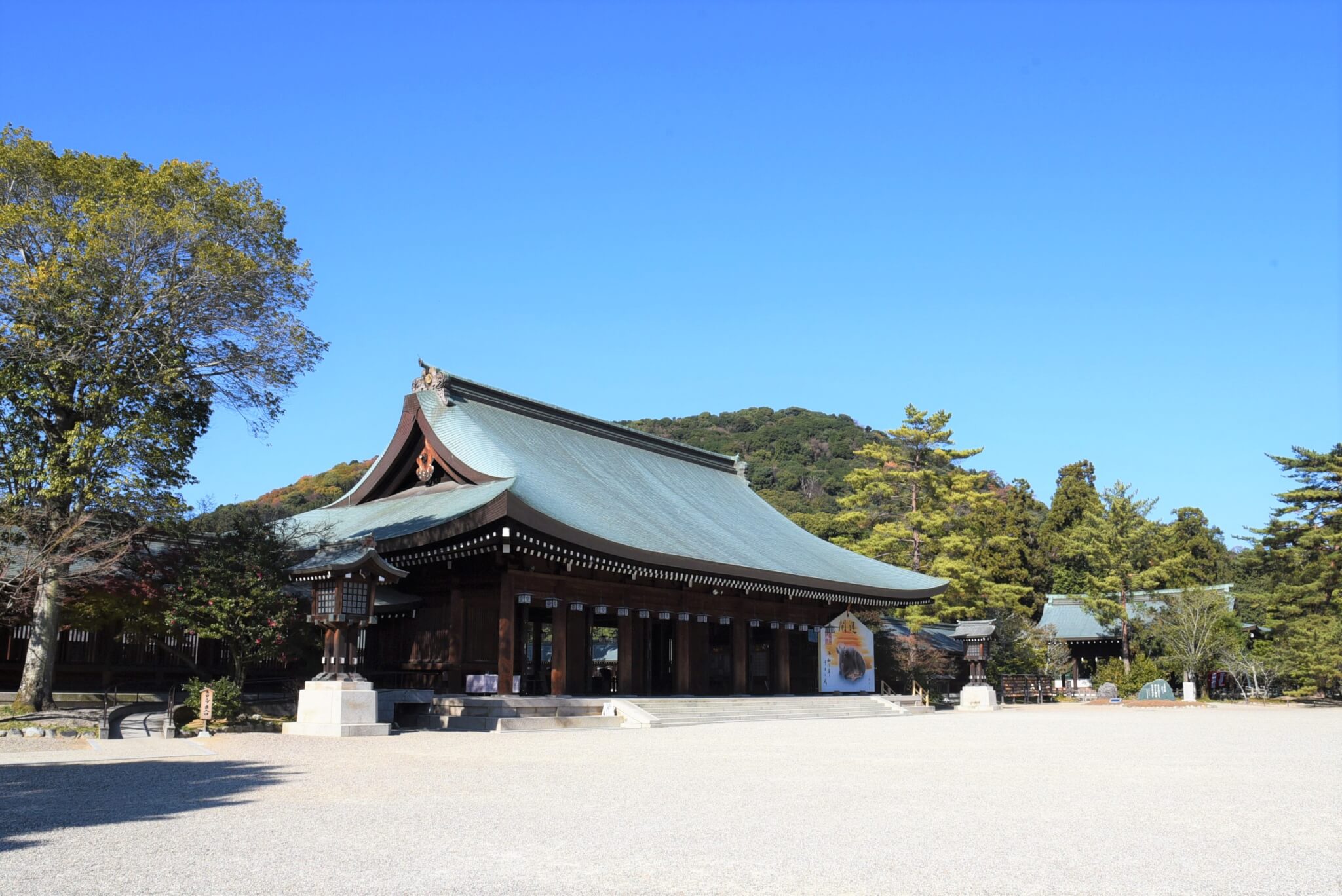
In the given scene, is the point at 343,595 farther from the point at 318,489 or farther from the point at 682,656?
the point at 318,489

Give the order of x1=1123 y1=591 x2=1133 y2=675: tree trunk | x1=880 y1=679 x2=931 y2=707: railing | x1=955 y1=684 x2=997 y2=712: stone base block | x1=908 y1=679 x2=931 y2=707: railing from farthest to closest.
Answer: x1=1123 y1=591 x2=1133 y2=675: tree trunk, x1=955 y1=684 x2=997 y2=712: stone base block, x1=908 y1=679 x2=931 y2=707: railing, x1=880 y1=679 x2=931 y2=707: railing

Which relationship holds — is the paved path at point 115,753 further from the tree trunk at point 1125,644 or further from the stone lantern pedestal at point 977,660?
the tree trunk at point 1125,644

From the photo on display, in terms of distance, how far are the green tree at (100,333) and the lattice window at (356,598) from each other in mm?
2951

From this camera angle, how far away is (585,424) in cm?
2792

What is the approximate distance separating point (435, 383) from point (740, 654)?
9421mm

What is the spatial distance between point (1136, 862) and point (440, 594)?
53.0ft

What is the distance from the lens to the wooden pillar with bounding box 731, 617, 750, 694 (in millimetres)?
23766

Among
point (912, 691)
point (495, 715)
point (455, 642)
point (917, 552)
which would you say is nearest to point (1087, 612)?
point (917, 552)

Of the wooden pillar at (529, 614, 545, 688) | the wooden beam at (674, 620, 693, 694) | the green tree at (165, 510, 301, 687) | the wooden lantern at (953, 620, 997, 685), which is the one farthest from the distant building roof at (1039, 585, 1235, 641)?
the green tree at (165, 510, 301, 687)

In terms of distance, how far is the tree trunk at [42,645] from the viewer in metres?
14.7

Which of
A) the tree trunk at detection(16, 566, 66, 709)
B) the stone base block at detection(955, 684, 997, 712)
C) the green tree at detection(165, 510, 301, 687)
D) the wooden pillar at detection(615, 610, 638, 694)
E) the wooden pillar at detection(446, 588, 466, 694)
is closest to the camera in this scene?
the tree trunk at detection(16, 566, 66, 709)

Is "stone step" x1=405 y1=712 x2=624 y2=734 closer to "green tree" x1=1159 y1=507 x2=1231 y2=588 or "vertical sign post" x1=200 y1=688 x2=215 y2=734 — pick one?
"vertical sign post" x1=200 y1=688 x2=215 y2=734

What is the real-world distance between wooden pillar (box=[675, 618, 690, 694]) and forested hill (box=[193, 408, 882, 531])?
41.5 metres

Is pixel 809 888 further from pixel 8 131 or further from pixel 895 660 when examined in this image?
pixel 895 660
